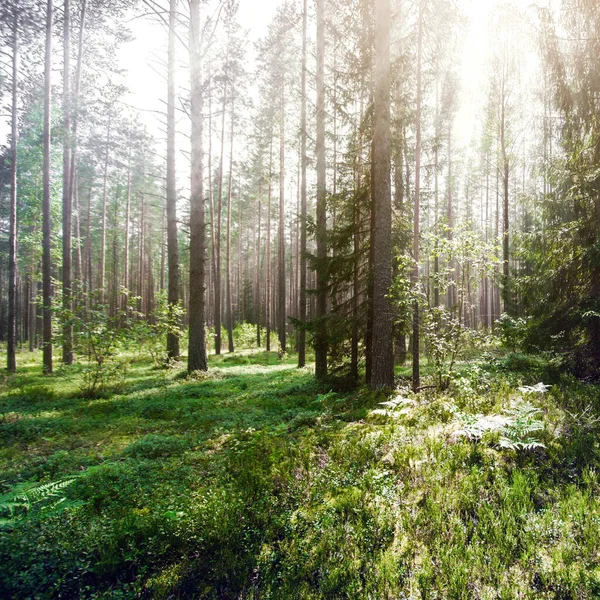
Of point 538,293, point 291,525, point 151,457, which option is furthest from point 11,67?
point 538,293

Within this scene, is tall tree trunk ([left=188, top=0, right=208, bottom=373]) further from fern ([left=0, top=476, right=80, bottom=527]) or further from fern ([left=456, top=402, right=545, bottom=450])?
fern ([left=456, top=402, right=545, bottom=450])

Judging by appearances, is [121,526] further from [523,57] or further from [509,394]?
[523,57]

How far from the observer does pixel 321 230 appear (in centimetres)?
937

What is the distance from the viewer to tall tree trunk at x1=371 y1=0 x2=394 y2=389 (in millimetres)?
7082

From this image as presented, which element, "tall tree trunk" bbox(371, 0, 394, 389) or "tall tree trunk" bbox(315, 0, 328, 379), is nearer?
"tall tree trunk" bbox(371, 0, 394, 389)

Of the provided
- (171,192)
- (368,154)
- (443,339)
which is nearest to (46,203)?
(171,192)

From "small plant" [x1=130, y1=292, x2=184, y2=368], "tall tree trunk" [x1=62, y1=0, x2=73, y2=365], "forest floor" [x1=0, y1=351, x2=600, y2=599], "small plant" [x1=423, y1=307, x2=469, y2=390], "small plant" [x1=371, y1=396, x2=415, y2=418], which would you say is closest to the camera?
"forest floor" [x1=0, y1=351, x2=600, y2=599]

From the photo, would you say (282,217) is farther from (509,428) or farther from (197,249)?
(509,428)

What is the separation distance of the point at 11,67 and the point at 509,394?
2197 centimetres

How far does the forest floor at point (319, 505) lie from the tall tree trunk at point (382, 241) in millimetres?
1184

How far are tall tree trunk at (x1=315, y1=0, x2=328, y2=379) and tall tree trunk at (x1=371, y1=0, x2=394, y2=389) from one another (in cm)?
187

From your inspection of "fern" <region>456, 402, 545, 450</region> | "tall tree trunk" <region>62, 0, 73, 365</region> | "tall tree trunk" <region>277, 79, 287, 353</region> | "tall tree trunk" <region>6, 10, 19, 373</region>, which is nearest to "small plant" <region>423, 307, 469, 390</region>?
"fern" <region>456, 402, 545, 450</region>

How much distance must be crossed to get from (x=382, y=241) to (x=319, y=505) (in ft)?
17.5

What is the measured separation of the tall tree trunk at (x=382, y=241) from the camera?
23.2 feet
